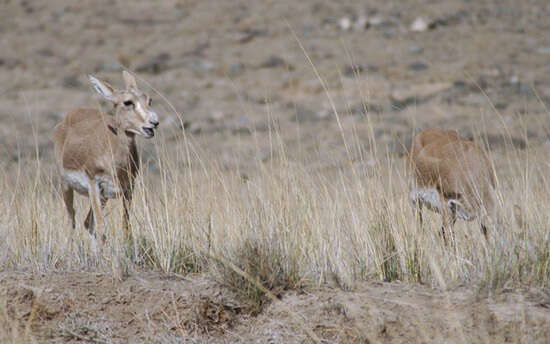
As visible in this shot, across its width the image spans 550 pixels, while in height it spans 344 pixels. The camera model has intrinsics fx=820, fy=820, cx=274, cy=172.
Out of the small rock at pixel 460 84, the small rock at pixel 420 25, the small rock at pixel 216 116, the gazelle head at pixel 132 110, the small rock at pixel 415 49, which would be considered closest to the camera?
the gazelle head at pixel 132 110

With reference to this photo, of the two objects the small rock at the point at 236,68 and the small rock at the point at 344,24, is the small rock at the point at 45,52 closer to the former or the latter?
the small rock at the point at 236,68

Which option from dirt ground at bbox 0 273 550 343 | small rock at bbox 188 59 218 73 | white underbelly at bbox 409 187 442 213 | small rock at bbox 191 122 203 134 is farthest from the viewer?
small rock at bbox 188 59 218 73

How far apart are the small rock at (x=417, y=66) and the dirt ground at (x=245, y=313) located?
18.2 meters

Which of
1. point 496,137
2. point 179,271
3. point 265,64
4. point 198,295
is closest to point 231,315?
point 198,295

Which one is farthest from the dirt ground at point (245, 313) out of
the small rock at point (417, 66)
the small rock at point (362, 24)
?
the small rock at point (362, 24)

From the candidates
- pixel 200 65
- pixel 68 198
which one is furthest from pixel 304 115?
pixel 68 198

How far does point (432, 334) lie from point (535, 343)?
0.49 metres

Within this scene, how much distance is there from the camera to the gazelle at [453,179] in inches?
279

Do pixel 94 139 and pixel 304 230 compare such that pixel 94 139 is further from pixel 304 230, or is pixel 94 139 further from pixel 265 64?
pixel 265 64

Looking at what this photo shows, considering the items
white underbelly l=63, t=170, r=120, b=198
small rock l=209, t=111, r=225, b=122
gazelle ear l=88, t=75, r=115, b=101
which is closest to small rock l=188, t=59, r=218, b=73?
small rock l=209, t=111, r=225, b=122

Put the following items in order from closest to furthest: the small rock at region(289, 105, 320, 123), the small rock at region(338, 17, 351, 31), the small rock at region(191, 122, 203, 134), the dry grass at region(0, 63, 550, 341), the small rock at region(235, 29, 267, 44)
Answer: the dry grass at region(0, 63, 550, 341), the small rock at region(191, 122, 203, 134), the small rock at region(289, 105, 320, 123), the small rock at region(235, 29, 267, 44), the small rock at region(338, 17, 351, 31)

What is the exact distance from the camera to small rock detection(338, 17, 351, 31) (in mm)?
26188

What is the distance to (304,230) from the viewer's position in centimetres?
542

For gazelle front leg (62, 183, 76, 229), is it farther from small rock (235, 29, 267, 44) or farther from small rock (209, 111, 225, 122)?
small rock (235, 29, 267, 44)
